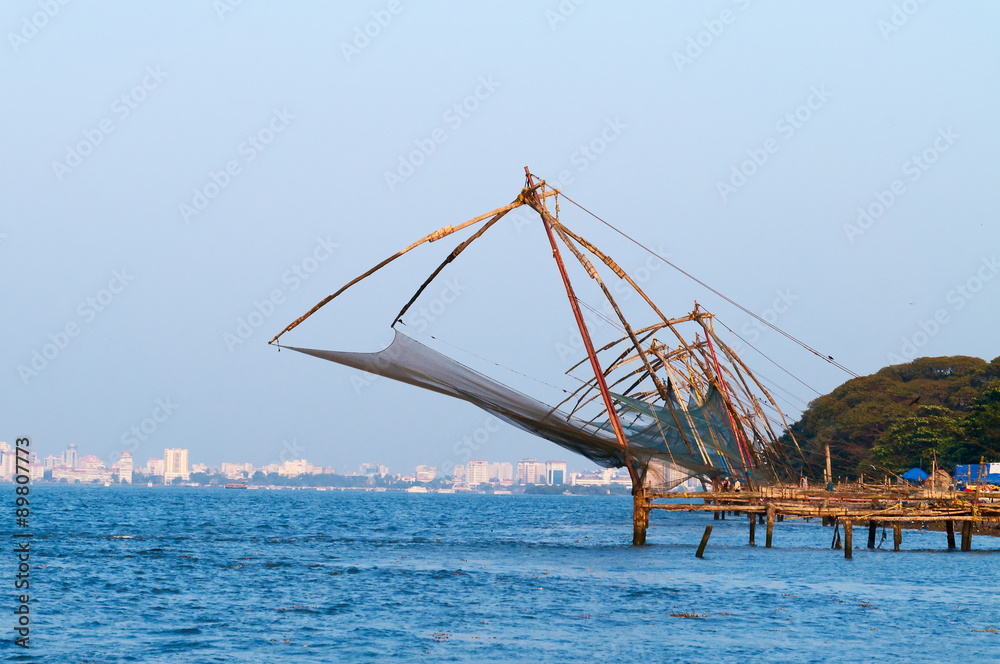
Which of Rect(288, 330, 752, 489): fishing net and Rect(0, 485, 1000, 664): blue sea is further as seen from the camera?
Rect(288, 330, 752, 489): fishing net

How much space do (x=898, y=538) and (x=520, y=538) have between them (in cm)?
1451

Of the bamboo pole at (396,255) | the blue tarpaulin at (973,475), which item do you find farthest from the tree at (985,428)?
the bamboo pole at (396,255)

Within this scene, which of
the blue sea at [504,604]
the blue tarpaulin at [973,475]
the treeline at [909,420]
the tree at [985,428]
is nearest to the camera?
the blue sea at [504,604]

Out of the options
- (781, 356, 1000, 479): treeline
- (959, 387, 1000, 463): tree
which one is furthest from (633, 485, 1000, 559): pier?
(781, 356, 1000, 479): treeline

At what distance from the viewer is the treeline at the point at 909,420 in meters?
57.0

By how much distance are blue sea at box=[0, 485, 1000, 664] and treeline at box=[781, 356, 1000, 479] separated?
90.6 feet

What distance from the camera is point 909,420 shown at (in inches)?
2665

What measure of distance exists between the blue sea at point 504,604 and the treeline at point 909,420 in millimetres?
27620

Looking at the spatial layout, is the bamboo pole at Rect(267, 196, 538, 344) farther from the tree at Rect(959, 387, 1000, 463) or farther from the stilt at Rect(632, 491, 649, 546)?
the tree at Rect(959, 387, 1000, 463)

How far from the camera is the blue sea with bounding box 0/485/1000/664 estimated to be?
48.4ft

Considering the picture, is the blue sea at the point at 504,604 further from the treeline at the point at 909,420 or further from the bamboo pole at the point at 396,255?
the treeline at the point at 909,420

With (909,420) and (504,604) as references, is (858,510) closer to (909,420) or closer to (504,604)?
(504,604)

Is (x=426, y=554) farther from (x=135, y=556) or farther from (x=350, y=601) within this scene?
(x=350, y=601)

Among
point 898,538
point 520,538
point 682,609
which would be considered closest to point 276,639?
point 682,609
